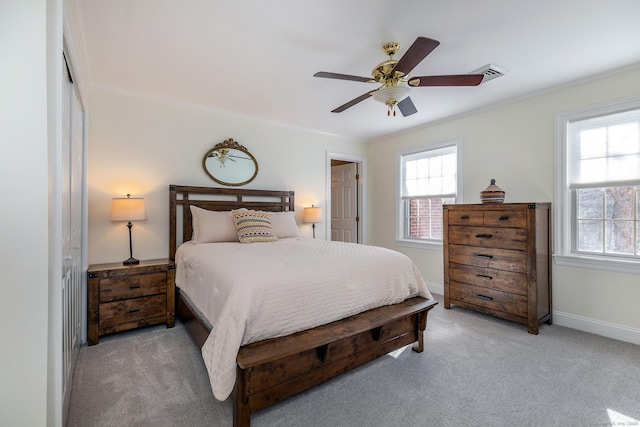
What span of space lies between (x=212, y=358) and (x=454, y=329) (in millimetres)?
2381

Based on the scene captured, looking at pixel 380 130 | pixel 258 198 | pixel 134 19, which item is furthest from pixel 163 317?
pixel 380 130

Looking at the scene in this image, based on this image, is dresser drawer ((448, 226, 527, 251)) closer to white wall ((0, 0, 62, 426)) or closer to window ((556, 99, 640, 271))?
window ((556, 99, 640, 271))

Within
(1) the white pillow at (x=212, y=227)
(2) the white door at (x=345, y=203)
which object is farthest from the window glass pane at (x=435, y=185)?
(1) the white pillow at (x=212, y=227)

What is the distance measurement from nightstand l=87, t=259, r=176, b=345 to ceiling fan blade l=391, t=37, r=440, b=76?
2.75 meters

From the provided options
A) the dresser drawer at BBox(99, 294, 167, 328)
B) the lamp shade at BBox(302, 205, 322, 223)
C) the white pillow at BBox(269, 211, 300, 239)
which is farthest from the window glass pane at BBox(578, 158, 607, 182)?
the dresser drawer at BBox(99, 294, 167, 328)

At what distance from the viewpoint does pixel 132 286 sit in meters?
2.76

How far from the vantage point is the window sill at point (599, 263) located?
2645 mm

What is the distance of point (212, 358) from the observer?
1.61 meters

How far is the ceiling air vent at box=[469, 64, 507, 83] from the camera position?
8.44ft

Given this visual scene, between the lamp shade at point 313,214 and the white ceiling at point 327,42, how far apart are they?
5.42 feet

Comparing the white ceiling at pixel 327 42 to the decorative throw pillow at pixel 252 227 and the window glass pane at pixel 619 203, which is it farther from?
the decorative throw pillow at pixel 252 227

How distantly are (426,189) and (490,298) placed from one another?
1843 millimetres

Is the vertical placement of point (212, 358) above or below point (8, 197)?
below

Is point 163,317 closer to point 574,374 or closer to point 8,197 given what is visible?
point 8,197
